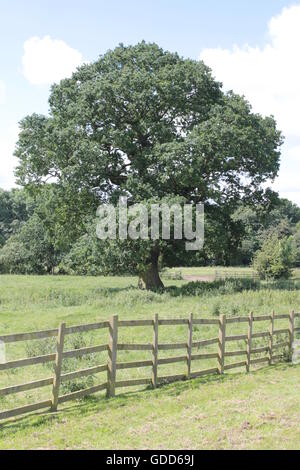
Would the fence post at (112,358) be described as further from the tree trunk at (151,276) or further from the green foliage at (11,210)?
the green foliage at (11,210)

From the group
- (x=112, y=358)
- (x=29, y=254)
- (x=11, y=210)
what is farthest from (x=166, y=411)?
(x=11, y=210)

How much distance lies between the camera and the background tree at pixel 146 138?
27388 millimetres

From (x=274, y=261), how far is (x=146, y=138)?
2710cm

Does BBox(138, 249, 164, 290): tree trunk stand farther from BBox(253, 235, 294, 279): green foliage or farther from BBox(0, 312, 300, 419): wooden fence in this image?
BBox(253, 235, 294, 279): green foliage

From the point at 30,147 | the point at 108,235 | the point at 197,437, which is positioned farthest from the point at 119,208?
the point at 197,437

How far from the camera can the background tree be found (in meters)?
27.4

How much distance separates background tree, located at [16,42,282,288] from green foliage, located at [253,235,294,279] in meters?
21.3

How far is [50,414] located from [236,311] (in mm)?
15096

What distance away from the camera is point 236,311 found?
2180 centimetres

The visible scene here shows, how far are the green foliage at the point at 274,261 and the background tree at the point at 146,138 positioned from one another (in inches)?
838

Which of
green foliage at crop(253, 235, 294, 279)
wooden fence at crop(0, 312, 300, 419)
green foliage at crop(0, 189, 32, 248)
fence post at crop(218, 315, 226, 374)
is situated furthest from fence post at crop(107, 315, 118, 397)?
green foliage at crop(0, 189, 32, 248)

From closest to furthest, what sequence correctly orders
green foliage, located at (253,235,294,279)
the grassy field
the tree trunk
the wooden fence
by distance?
1. the grassy field
2. the wooden fence
3. the tree trunk
4. green foliage, located at (253,235,294,279)

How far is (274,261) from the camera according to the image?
51.6 meters
